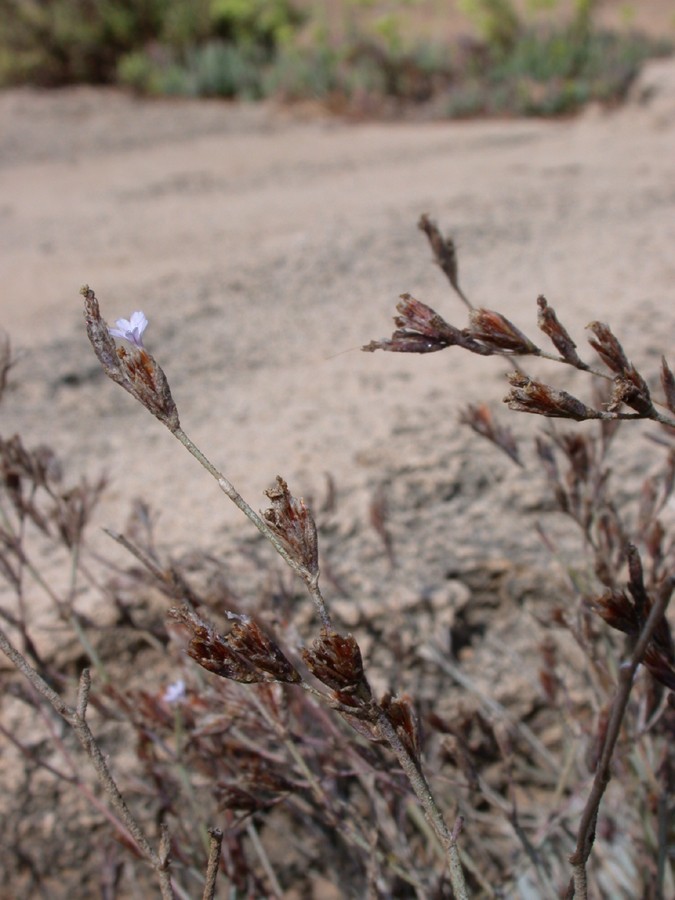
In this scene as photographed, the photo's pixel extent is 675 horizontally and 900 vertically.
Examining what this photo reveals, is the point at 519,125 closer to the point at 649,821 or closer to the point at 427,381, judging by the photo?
the point at 427,381

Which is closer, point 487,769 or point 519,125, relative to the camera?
point 487,769

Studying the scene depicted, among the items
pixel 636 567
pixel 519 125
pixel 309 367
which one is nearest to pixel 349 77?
pixel 519 125

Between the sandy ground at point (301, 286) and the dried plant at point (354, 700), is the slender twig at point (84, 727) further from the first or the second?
the sandy ground at point (301, 286)

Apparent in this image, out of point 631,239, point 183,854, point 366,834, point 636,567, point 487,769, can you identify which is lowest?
point 487,769

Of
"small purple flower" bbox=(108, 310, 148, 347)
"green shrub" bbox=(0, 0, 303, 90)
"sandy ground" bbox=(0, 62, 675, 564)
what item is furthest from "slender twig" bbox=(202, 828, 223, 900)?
"green shrub" bbox=(0, 0, 303, 90)

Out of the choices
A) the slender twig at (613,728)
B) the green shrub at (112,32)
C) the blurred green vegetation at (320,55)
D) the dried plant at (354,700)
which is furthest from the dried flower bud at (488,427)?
the green shrub at (112,32)

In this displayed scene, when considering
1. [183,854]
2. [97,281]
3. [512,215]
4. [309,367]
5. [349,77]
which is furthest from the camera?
[349,77]

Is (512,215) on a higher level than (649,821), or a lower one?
higher
